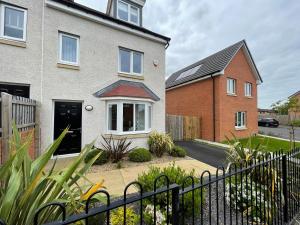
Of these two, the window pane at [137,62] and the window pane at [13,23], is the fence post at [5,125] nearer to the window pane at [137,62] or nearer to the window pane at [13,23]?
the window pane at [13,23]

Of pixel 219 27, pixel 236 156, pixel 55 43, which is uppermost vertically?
pixel 219 27

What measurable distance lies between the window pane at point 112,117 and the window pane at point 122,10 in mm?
6034

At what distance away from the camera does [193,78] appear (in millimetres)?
17391

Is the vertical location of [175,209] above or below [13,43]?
below

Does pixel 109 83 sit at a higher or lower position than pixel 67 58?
lower

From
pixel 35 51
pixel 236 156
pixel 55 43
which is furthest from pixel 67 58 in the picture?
pixel 236 156

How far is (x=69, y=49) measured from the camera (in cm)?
888

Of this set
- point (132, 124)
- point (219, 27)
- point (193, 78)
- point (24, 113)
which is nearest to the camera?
point (24, 113)

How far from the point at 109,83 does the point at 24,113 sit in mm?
4533

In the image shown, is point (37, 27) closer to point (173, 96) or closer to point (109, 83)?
point (109, 83)

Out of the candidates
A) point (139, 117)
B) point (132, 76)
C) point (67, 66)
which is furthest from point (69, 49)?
point (139, 117)

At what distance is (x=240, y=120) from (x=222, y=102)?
3.57 meters

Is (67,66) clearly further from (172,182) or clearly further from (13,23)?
(172,182)

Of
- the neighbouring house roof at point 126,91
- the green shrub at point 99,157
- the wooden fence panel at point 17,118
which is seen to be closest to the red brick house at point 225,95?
the neighbouring house roof at point 126,91
